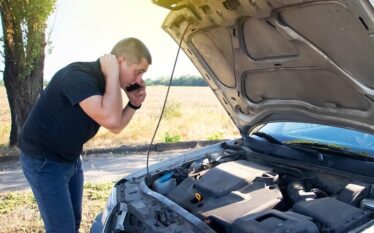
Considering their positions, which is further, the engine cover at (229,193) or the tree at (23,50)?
the tree at (23,50)

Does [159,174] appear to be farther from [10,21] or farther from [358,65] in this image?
[10,21]

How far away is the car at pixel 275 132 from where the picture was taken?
2.10 metres

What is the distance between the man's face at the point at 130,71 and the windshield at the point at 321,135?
3.90 feet

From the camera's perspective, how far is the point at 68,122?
2.61m

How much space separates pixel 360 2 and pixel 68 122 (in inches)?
73.4

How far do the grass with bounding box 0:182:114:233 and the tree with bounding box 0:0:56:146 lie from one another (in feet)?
12.9

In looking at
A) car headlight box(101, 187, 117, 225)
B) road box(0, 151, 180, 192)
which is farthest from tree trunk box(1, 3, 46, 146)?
car headlight box(101, 187, 117, 225)

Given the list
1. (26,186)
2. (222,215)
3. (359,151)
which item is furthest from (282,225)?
(26,186)

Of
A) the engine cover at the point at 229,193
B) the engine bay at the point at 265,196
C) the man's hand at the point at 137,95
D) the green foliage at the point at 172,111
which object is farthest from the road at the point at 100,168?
the green foliage at the point at 172,111

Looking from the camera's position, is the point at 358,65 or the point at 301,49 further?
the point at 301,49

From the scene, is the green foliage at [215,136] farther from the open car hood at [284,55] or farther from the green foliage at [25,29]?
the open car hood at [284,55]

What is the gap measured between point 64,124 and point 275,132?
1650 millimetres

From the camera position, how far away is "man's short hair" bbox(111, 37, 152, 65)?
2.63 meters

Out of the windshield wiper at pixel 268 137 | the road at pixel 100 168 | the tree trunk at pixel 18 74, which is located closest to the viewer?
the windshield wiper at pixel 268 137
